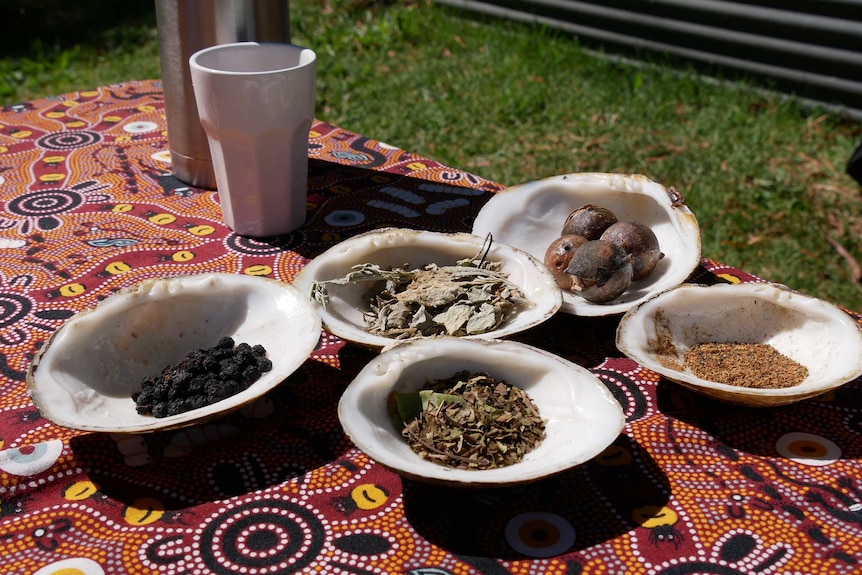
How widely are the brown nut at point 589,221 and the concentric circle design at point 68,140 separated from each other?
1.23 meters

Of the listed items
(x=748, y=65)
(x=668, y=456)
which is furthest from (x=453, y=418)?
(x=748, y=65)

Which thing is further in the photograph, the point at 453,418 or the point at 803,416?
the point at 803,416

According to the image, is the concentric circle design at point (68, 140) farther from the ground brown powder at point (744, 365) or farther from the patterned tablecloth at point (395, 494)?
the ground brown powder at point (744, 365)

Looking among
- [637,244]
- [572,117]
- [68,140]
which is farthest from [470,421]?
[572,117]

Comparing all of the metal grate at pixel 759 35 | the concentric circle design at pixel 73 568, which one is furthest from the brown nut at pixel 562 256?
the metal grate at pixel 759 35

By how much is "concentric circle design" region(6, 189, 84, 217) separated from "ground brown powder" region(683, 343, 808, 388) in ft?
4.07

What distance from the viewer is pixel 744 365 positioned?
1062 millimetres

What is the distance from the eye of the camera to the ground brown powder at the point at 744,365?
40.2 inches

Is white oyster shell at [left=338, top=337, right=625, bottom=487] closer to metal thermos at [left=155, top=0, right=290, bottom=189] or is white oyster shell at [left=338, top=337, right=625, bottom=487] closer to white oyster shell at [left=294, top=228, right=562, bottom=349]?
white oyster shell at [left=294, top=228, right=562, bottom=349]

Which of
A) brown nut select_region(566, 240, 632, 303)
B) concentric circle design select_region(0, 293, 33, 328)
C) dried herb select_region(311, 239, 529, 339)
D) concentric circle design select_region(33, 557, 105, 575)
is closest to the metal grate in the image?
brown nut select_region(566, 240, 632, 303)

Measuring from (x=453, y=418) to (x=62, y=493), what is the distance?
18.3 inches

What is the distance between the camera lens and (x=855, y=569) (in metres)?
0.82

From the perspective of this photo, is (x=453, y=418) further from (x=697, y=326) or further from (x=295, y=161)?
(x=295, y=161)

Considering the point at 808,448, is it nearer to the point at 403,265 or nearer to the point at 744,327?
the point at 744,327
